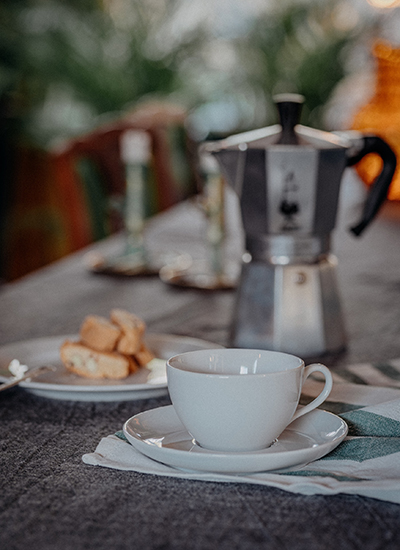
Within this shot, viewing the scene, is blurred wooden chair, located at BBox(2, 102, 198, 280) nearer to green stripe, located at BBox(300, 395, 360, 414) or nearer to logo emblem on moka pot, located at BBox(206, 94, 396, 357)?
logo emblem on moka pot, located at BBox(206, 94, 396, 357)

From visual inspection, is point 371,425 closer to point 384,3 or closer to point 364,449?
point 364,449

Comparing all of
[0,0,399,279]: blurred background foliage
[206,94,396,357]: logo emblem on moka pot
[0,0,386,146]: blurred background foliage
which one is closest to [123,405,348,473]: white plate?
Result: [206,94,396,357]: logo emblem on moka pot

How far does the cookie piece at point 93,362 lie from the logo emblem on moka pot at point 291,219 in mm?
172

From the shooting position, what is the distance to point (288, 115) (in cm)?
60

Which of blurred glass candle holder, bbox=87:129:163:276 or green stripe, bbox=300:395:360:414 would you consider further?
blurred glass candle holder, bbox=87:129:163:276

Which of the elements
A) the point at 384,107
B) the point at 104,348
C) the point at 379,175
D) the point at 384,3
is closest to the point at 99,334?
the point at 104,348

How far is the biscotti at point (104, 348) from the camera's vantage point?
1.66 feet

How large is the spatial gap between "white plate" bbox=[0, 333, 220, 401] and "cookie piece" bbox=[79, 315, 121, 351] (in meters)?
0.03

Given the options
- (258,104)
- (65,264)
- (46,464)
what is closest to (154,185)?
(65,264)

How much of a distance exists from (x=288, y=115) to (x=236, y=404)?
0.34 m

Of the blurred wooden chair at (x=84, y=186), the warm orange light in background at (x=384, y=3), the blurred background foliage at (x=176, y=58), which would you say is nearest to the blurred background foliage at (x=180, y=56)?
the blurred background foliage at (x=176, y=58)

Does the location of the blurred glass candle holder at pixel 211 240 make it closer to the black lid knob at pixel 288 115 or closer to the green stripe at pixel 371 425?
the black lid knob at pixel 288 115

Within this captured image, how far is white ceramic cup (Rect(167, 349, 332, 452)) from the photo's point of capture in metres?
0.34

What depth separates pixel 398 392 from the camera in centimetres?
46
